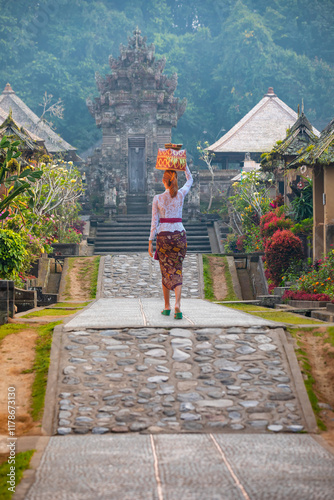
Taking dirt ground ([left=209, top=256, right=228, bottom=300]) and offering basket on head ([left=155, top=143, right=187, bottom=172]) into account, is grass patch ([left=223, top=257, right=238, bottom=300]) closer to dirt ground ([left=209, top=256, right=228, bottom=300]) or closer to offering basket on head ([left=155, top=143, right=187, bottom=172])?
dirt ground ([left=209, top=256, right=228, bottom=300])

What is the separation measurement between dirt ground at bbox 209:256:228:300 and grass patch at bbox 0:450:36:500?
34.4 feet

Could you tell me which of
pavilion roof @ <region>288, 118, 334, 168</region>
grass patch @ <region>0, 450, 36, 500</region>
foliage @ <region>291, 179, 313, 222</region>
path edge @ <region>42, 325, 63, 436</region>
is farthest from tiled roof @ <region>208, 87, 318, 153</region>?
grass patch @ <region>0, 450, 36, 500</region>

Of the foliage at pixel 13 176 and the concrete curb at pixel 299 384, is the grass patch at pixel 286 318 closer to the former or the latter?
the concrete curb at pixel 299 384

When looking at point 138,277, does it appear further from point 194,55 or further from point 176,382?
point 194,55

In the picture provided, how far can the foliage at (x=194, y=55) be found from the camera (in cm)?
5000

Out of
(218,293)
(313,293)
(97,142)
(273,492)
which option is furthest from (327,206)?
(97,142)

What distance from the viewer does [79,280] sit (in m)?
17.3

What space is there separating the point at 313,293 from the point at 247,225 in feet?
30.3

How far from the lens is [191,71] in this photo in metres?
53.0

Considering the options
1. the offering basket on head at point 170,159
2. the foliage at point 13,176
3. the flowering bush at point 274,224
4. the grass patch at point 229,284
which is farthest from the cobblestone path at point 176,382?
the flowering bush at point 274,224

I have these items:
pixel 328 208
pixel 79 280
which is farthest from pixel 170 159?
pixel 79 280

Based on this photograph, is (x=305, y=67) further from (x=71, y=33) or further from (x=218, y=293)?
(x=218, y=293)

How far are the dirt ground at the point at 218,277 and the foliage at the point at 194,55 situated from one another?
31869 mm

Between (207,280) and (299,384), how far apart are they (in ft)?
33.0
